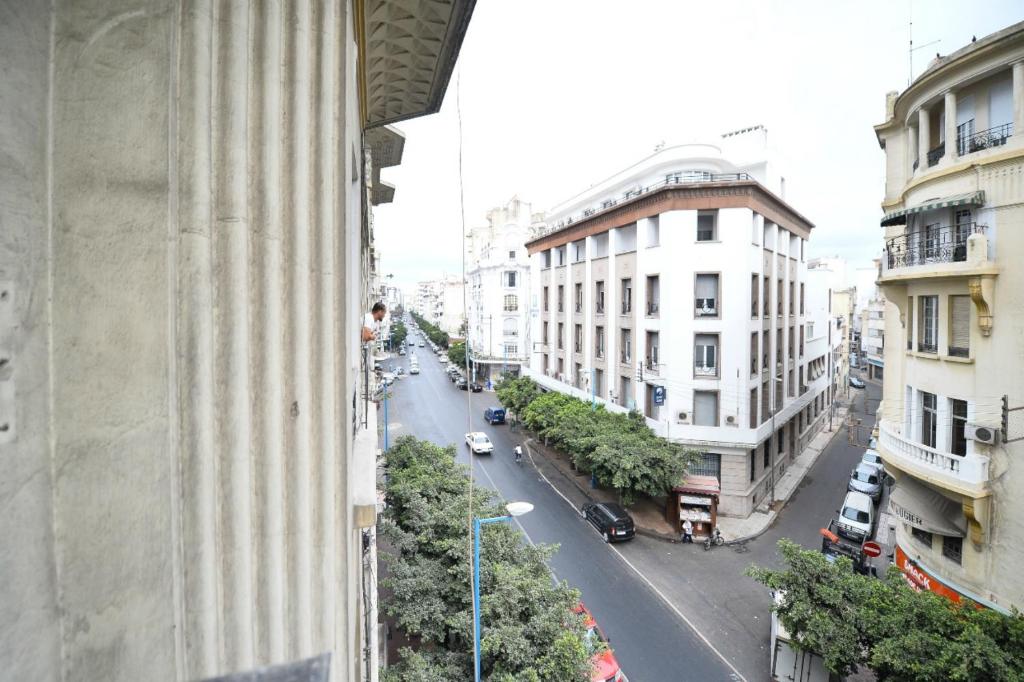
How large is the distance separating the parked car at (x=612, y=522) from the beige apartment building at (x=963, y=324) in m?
8.96

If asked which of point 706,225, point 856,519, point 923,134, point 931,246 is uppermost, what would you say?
point 923,134

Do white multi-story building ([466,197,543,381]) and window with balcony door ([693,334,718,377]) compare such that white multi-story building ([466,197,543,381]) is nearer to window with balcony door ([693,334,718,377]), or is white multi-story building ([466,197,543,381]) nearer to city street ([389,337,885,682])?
city street ([389,337,885,682])

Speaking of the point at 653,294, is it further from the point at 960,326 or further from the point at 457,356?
the point at 457,356

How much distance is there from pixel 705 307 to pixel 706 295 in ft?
1.86

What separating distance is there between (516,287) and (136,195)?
5220 cm

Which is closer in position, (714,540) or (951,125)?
(951,125)

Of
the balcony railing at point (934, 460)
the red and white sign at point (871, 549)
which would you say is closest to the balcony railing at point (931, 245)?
the balcony railing at point (934, 460)

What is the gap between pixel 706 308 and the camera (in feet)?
74.8

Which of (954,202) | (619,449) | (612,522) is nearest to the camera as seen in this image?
(954,202)

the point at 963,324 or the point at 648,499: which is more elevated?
the point at 963,324

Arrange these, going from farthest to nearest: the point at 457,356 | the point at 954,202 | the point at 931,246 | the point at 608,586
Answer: the point at 457,356
the point at 608,586
the point at 931,246
the point at 954,202

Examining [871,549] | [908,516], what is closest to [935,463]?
[908,516]

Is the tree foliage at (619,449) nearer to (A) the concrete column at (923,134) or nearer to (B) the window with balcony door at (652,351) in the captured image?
(B) the window with balcony door at (652,351)

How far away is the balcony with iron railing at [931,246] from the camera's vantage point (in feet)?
40.5
